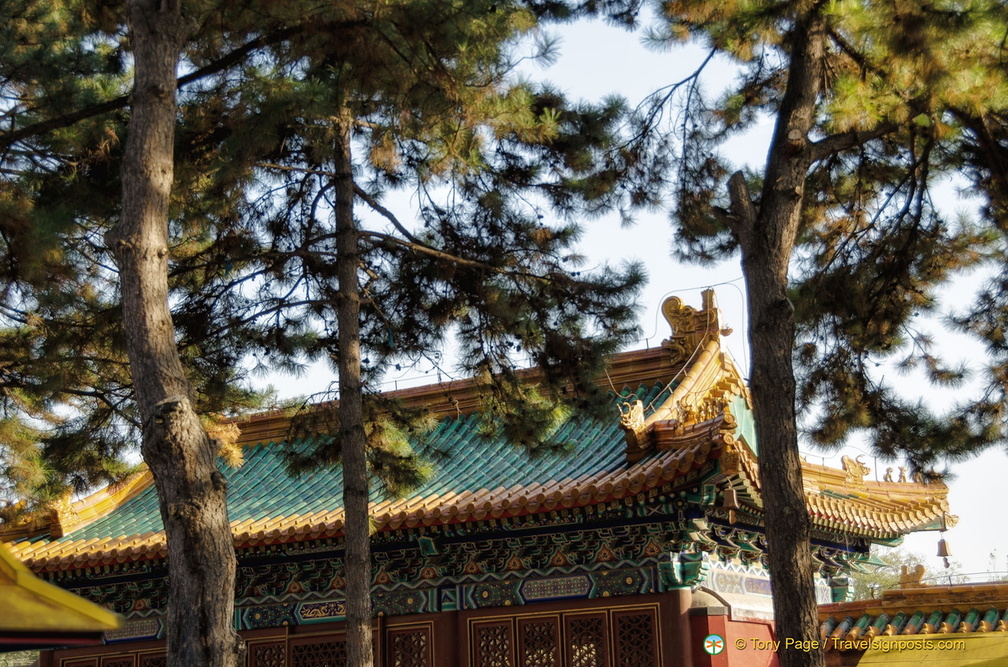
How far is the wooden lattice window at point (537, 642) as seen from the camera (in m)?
10.4

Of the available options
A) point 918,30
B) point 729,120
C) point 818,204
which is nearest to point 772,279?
point 918,30

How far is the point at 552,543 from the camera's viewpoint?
10320mm

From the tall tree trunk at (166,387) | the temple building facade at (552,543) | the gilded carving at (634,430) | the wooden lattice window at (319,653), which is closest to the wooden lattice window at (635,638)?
the temple building facade at (552,543)

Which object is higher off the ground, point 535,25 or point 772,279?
point 535,25

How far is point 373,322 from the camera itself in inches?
362

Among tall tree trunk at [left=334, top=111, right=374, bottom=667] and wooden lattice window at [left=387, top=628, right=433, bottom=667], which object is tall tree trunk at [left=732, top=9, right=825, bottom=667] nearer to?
tall tree trunk at [left=334, top=111, right=374, bottom=667]

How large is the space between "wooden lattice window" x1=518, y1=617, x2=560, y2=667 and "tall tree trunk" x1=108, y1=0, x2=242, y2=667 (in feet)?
17.4

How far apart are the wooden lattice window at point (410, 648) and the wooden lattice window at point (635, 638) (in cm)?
179

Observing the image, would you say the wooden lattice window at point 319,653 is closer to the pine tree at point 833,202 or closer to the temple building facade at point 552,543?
the temple building facade at point 552,543

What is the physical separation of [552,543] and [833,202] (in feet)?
12.3

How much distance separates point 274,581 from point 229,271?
403 cm

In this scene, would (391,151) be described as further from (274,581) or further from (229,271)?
(274,581)

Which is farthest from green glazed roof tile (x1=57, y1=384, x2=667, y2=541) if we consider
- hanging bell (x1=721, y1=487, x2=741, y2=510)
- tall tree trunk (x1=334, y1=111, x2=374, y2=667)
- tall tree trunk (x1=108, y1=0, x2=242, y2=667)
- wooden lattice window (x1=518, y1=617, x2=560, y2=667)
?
tall tree trunk (x1=108, y1=0, x2=242, y2=667)

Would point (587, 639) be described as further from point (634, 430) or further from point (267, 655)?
point (267, 655)
